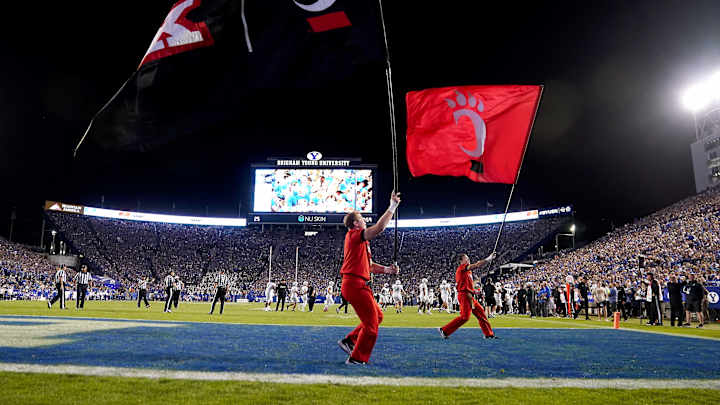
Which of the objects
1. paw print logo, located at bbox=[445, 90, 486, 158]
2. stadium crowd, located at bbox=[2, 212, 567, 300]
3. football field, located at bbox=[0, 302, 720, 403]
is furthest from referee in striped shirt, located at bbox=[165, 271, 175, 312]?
stadium crowd, located at bbox=[2, 212, 567, 300]

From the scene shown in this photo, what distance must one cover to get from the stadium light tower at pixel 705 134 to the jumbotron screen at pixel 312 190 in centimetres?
3763

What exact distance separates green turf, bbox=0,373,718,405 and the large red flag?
5.82m

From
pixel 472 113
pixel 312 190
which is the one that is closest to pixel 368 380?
pixel 472 113

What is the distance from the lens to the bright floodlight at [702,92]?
4869 centimetres

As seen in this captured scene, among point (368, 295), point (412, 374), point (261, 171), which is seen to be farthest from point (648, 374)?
point (261, 171)

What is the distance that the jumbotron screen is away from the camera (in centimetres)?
4791

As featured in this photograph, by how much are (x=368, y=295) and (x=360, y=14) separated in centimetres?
421

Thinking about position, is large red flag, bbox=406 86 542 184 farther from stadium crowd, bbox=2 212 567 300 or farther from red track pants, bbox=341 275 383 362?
stadium crowd, bbox=2 212 567 300

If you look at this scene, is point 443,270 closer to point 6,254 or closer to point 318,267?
point 318,267

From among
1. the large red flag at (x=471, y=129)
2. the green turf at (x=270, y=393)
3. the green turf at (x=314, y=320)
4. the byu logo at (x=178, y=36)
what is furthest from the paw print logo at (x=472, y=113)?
the green turf at (x=314, y=320)

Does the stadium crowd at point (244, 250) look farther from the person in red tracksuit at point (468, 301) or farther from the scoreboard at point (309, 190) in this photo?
the person in red tracksuit at point (468, 301)

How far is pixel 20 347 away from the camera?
23.3 feet

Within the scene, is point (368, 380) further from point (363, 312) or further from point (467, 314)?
point (467, 314)

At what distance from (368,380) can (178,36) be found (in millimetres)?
5048
